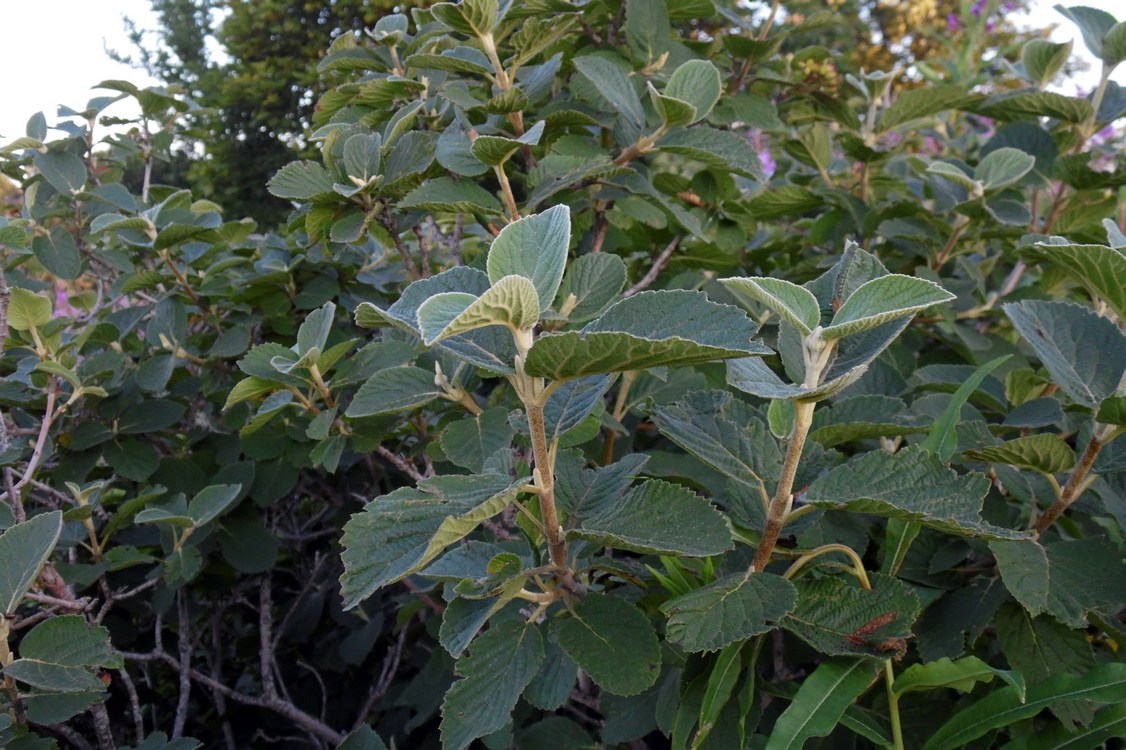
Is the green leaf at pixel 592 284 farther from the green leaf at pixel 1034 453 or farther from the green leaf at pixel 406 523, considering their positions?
the green leaf at pixel 1034 453

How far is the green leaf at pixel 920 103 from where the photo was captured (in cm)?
167

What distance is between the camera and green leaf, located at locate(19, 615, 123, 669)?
110 cm

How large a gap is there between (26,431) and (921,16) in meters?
11.7

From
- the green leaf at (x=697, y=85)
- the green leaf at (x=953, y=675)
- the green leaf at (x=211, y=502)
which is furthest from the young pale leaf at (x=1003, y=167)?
the green leaf at (x=211, y=502)

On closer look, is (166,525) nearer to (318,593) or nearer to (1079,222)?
(318,593)

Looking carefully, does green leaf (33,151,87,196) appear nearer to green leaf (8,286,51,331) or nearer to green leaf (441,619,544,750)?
green leaf (8,286,51,331)

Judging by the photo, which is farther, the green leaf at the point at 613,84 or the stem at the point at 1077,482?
the green leaf at the point at 613,84

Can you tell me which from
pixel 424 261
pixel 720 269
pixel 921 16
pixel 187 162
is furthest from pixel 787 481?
pixel 921 16

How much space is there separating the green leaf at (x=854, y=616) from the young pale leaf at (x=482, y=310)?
0.45 metres

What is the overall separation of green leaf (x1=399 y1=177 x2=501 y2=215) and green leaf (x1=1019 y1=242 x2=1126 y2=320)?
71cm

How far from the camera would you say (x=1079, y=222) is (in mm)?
1822

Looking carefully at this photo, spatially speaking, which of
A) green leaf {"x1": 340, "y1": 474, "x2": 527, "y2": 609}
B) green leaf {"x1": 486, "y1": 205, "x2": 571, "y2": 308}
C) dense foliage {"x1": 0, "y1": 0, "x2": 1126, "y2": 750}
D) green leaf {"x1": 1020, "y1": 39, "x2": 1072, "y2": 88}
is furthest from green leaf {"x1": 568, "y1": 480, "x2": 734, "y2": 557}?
green leaf {"x1": 1020, "y1": 39, "x2": 1072, "y2": 88}

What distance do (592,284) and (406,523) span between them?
0.47 m

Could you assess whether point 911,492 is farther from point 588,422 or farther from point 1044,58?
point 1044,58
